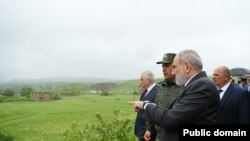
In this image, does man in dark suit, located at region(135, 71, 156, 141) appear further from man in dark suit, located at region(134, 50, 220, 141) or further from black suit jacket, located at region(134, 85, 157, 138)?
man in dark suit, located at region(134, 50, 220, 141)

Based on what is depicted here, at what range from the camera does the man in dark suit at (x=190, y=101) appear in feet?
12.6

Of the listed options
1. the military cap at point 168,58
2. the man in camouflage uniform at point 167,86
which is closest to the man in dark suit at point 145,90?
the man in camouflage uniform at point 167,86

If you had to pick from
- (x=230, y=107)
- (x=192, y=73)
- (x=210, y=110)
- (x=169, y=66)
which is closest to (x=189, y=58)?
(x=192, y=73)

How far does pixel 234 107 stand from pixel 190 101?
9.13 ft

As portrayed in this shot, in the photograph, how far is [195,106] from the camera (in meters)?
3.83

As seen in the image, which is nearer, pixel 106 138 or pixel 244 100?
pixel 244 100

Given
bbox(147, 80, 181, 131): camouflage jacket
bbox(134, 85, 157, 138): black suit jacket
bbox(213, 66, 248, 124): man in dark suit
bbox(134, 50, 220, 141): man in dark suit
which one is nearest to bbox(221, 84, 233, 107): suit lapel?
bbox(213, 66, 248, 124): man in dark suit

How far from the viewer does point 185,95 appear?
399 centimetres

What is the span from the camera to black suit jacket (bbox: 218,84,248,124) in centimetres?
Result: 633

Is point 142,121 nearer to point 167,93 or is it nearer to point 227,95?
point 167,93

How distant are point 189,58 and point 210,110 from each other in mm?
589

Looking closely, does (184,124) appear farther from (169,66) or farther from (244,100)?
(244,100)

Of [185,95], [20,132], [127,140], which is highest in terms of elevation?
[185,95]

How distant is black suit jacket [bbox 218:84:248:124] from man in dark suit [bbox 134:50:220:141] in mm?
2419
